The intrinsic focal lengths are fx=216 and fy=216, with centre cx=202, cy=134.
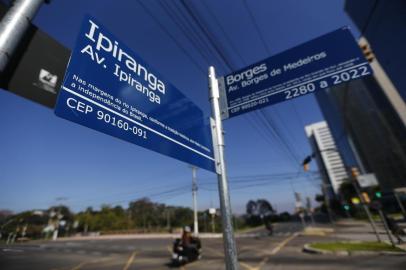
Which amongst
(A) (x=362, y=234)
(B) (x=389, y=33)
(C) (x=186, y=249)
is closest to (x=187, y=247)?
(C) (x=186, y=249)

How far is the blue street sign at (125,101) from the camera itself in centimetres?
152

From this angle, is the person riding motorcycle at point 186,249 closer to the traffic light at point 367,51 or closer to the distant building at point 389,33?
the traffic light at point 367,51

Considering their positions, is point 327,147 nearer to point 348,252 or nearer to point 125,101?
point 348,252

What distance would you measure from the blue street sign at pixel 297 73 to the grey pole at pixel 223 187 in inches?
5.0

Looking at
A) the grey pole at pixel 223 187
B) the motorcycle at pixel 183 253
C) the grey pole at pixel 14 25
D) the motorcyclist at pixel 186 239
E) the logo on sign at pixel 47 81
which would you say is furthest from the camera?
the motorcyclist at pixel 186 239

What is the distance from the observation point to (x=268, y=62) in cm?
293

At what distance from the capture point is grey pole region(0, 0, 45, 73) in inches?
45.6

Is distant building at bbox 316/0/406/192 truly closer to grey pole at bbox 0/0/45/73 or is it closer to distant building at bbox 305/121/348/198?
grey pole at bbox 0/0/45/73

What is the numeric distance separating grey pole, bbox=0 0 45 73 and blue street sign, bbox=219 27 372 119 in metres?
2.11

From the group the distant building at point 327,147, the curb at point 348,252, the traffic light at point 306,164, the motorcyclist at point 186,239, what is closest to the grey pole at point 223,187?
the motorcyclist at point 186,239

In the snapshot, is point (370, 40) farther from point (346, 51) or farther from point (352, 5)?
point (346, 51)

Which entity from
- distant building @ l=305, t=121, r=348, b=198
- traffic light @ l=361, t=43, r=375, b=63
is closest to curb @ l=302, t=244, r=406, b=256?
traffic light @ l=361, t=43, r=375, b=63

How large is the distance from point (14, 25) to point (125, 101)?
0.81 metres

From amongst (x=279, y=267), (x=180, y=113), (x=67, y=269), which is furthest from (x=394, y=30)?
(x=67, y=269)
